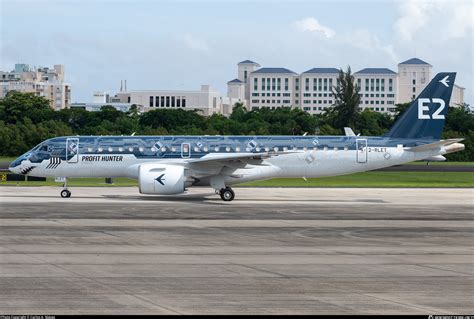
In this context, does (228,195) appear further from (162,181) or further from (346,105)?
(346,105)

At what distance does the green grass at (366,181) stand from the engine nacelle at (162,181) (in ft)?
46.3

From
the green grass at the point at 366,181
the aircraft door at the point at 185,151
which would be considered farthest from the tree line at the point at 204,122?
the aircraft door at the point at 185,151

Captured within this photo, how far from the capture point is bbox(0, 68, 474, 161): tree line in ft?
380

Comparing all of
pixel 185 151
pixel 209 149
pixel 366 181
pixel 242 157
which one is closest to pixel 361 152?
pixel 242 157

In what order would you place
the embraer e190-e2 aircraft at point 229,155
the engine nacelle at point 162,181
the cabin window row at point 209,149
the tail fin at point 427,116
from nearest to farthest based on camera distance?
the engine nacelle at point 162,181, the embraer e190-e2 aircraft at point 229,155, the cabin window row at point 209,149, the tail fin at point 427,116

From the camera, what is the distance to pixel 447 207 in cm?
3978

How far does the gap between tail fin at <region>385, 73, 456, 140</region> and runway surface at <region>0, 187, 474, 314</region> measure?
5.69 metres

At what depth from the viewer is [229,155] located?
43469 millimetres

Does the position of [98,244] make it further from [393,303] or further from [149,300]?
[393,303]

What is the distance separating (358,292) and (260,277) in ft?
8.37

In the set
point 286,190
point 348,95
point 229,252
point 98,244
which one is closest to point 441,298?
point 229,252

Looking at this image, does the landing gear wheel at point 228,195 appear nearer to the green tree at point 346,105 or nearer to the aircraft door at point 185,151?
the aircraft door at point 185,151

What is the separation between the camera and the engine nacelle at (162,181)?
4106 centimetres

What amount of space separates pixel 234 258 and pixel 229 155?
2146cm
